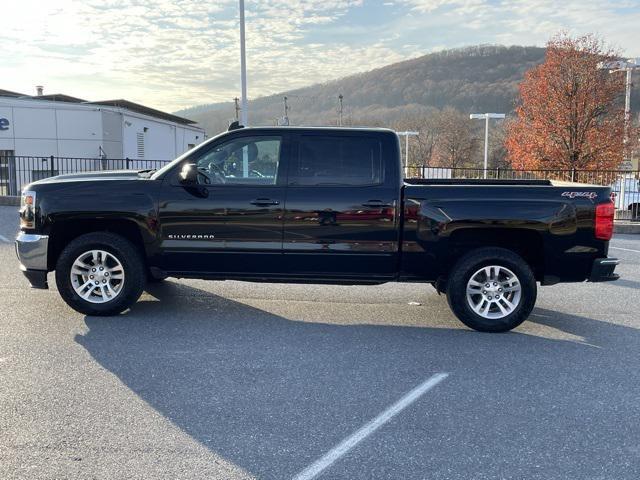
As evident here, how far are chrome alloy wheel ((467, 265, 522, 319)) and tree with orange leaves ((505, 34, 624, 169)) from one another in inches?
690

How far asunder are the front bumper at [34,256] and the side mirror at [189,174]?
1.59 meters

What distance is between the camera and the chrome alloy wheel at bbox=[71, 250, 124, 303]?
19.3 feet

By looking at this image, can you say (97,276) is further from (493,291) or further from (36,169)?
(36,169)

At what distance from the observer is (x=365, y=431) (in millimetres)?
3576

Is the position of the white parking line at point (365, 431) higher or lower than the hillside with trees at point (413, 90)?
lower

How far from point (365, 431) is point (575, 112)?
68.5 feet

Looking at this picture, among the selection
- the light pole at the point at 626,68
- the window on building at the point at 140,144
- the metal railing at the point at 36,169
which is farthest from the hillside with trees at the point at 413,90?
the light pole at the point at 626,68

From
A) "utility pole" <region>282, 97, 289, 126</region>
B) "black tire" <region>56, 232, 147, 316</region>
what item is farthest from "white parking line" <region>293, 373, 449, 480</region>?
"utility pole" <region>282, 97, 289, 126</region>

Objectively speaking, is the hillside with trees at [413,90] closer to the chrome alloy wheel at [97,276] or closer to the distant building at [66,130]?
the distant building at [66,130]

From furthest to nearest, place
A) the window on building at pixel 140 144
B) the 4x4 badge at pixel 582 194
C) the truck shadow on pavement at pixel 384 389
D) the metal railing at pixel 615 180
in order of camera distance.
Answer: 1. the window on building at pixel 140 144
2. the metal railing at pixel 615 180
3. the 4x4 badge at pixel 582 194
4. the truck shadow on pavement at pixel 384 389

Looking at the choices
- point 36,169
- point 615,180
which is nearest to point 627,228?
point 615,180

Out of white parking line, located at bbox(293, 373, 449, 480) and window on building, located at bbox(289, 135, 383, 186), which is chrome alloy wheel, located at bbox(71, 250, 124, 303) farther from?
white parking line, located at bbox(293, 373, 449, 480)

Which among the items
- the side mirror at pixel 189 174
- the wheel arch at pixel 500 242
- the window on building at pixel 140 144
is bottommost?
the wheel arch at pixel 500 242

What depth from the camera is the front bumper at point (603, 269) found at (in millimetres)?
5633
